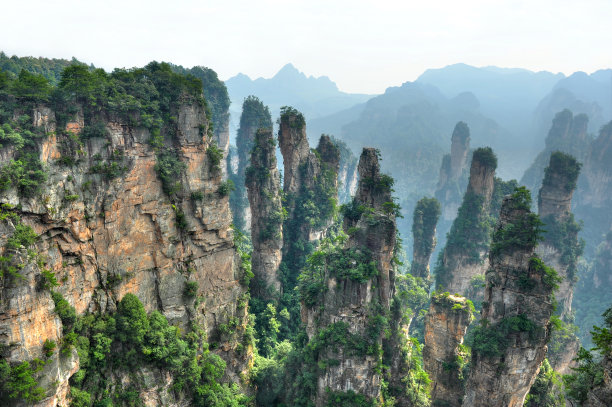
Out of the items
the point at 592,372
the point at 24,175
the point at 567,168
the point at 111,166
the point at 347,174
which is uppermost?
the point at 111,166

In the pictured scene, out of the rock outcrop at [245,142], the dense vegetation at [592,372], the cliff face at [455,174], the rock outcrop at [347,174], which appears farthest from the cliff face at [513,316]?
the cliff face at [455,174]

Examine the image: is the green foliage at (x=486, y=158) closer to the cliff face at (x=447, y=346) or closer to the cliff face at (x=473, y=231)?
the cliff face at (x=473, y=231)

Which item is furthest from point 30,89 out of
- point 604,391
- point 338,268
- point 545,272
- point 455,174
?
point 455,174

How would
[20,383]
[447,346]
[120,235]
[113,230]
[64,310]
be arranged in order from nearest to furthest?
[20,383]
[64,310]
[113,230]
[120,235]
[447,346]

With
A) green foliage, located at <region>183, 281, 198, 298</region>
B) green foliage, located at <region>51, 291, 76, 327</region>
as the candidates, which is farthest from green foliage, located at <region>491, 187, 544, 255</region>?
green foliage, located at <region>51, 291, 76, 327</region>

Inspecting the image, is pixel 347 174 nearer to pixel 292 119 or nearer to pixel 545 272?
pixel 292 119

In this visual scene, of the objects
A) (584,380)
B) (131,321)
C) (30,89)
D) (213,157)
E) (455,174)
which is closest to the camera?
(584,380)

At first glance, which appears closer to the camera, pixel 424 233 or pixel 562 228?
pixel 562 228
